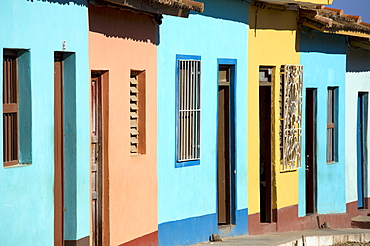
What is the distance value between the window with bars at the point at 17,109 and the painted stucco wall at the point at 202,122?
11.2 feet

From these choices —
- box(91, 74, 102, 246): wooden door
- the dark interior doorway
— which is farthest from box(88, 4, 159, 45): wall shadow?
the dark interior doorway

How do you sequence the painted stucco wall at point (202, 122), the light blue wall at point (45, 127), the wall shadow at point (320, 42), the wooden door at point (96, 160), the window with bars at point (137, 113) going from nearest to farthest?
the light blue wall at point (45, 127), the wooden door at point (96, 160), the window with bars at point (137, 113), the painted stucco wall at point (202, 122), the wall shadow at point (320, 42)

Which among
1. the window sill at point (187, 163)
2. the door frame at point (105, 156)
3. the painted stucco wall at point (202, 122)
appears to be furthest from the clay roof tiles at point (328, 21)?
the door frame at point (105, 156)

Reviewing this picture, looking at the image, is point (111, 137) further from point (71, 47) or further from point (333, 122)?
point (333, 122)

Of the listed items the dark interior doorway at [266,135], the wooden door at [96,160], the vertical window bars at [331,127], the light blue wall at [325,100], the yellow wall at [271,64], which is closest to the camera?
the wooden door at [96,160]

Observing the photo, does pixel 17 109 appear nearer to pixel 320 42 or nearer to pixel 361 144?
pixel 320 42

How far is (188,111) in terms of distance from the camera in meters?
12.1

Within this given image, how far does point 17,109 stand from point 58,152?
3.04 feet

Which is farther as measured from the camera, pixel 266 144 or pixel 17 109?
pixel 266 144

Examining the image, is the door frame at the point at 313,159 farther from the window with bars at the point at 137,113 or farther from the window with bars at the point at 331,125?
the window with bars at the point at 137,113

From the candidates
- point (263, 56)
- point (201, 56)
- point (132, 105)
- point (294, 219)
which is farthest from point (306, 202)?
point (132, 105)

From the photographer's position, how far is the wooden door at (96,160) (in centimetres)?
990

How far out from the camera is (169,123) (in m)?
11.7

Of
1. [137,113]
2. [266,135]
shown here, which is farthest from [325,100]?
[137,113]
